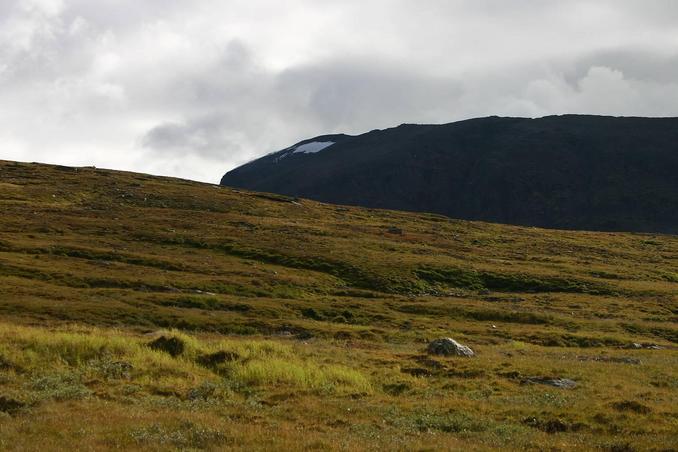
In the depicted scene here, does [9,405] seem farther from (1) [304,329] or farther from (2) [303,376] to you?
(1) [304,329]

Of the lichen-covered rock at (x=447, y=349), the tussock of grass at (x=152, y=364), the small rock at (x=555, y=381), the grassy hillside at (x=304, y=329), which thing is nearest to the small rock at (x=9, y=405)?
the grassy hillside at (x=304, y=329)

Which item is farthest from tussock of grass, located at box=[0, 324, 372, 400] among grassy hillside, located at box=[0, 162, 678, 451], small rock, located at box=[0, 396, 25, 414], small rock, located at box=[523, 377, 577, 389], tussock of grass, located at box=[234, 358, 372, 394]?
small rock, located at box=[523, 377, 577, 389]

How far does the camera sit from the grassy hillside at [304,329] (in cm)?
1959

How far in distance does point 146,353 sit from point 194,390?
19.4 ft

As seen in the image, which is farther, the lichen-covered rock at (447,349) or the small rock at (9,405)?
the lichen-covered rock at (447,349)

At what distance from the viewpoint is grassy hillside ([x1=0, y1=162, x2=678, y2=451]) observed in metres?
19.6

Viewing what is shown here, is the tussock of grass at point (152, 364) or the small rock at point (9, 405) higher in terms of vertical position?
the small rock at point (9, 405)

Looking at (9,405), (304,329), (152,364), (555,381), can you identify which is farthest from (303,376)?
(304,329)

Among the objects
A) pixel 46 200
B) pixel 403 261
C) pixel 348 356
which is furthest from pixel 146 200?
pixel 348 356

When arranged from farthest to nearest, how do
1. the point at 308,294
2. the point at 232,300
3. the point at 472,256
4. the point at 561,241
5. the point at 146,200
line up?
the point at 561,241
the point at 146,200
the point at 472,256
the point at 308,294
the point at 232,300

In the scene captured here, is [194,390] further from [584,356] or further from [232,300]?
[232,300]

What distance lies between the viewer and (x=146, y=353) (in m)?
28.7

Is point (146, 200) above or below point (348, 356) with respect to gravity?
above

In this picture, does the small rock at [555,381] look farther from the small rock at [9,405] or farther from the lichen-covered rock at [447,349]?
the small rock at [9,405]
